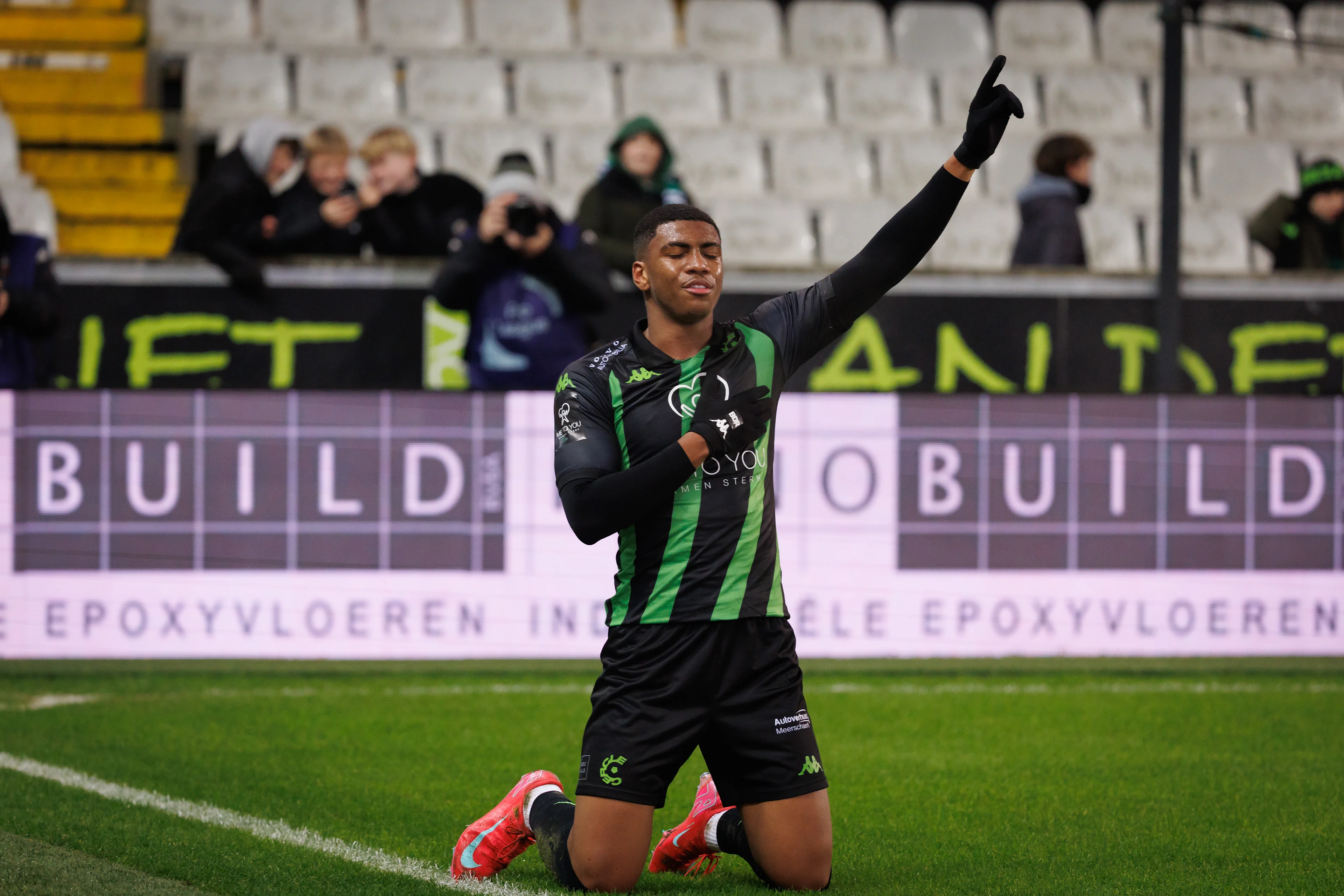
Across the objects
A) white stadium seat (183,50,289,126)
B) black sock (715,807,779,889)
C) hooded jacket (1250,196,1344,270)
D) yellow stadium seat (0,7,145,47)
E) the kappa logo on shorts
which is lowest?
black sock (715,807,779,889)

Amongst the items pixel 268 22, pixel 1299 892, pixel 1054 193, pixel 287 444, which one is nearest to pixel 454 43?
pixel 268 22

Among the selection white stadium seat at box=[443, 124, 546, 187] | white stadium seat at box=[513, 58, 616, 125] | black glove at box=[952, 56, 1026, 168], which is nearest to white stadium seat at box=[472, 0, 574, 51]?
white stadium seat at box=[513, 58, 616, 125]

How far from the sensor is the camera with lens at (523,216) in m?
7.67

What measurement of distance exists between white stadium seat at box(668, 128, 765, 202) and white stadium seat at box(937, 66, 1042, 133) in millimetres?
1703

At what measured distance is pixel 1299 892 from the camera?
12.8 feet

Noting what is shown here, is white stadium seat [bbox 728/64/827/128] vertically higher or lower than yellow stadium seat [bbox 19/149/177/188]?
higher

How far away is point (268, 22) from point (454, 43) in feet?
4.47

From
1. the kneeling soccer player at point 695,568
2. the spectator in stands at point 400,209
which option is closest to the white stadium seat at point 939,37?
the spectator in stands at point 400,209

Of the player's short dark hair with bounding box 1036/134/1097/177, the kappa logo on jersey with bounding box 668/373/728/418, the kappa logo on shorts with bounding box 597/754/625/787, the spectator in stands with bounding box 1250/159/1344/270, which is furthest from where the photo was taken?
the spectator in stands with bounding box 1250/159/1344/270

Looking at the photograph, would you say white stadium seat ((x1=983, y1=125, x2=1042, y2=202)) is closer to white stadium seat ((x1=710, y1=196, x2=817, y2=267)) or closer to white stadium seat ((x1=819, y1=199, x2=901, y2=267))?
white stadium seat ((x1=819, y1=199, x2=901, y2=267))

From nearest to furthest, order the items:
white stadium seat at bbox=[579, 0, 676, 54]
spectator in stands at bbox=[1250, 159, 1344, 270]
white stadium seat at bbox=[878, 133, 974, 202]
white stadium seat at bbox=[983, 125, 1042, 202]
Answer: spectator in stands at bbox=[1250, 159, 1344, 270]
white stadium seat at bbox=[878, 133, 974, 202]
white stadium seat at bbox=[983, 125, 1042, 202]
white stadium seat at bbox=[579, 0, 676, 54]

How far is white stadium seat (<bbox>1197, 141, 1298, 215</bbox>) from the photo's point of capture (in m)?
12.2

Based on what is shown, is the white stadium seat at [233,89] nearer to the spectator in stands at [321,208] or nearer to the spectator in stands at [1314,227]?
the spectator in stands at [321,208]

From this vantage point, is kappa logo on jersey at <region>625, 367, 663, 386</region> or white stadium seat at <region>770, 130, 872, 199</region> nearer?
kappa logo on jersey at <region>625, 367, 663, 386</region>
